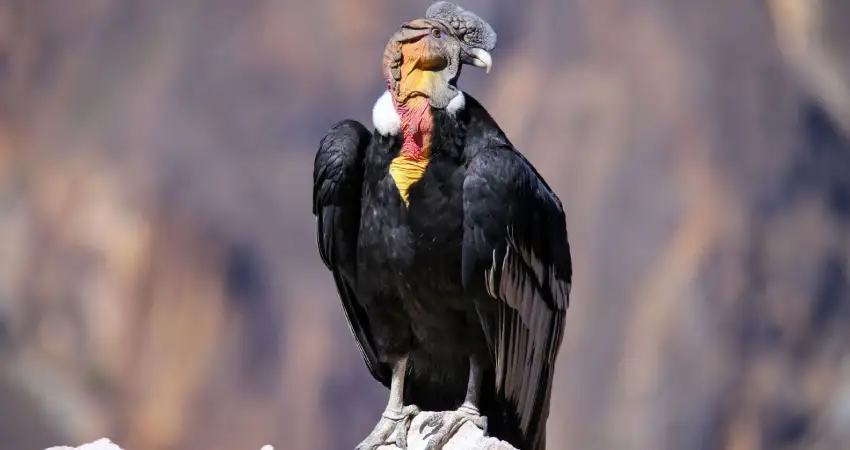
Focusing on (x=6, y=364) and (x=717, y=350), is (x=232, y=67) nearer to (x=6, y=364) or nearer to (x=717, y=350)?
(x=6, y=364)

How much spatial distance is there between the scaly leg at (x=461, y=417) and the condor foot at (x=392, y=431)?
90mm

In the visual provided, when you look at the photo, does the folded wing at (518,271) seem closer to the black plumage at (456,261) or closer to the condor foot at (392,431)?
the black plumage at (456,261)

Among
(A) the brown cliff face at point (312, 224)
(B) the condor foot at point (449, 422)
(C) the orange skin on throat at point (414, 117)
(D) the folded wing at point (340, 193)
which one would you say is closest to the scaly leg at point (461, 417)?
(B) the condor foot at point (449, 422)

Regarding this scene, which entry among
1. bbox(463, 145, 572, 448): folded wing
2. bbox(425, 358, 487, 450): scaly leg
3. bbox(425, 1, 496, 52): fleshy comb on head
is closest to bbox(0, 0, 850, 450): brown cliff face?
bbox(463, 145, 572, 448): folded wing

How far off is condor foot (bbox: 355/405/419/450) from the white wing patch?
2.53 feet

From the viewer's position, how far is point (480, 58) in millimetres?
2898

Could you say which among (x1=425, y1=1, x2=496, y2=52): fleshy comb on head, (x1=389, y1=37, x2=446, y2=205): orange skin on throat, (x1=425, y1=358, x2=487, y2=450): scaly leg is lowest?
(x1=425, y1=358, x2=487, y2=450): scaly leg

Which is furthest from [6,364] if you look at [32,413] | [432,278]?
[432,278]

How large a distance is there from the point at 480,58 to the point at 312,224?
64.4 inches

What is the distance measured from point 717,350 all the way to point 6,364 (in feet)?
9.04

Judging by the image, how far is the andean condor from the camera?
285cm

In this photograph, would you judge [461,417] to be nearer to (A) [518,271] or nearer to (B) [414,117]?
(A) [518,271]

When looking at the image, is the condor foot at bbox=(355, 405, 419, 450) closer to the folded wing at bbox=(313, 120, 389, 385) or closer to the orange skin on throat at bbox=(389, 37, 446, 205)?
the folded wing at bbox=(313, 120, 389, 385)

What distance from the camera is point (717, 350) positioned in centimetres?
420
